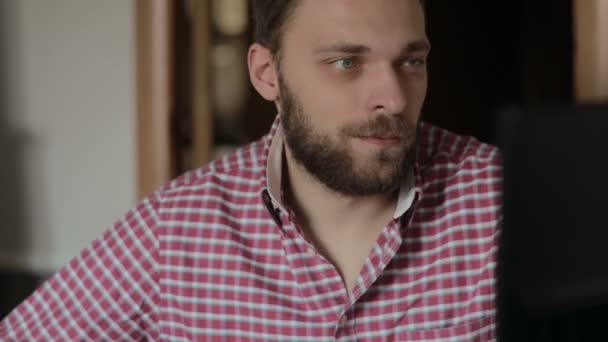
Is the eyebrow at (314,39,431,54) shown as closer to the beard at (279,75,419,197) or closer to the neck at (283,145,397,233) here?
the beard at (279,75,419,197)

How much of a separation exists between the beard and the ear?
0.32 feet

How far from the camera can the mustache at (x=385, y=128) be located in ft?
3.28

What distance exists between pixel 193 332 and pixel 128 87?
4.32 feet

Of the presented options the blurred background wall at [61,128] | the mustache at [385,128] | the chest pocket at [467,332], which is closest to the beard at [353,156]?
the mustache at [385,128]

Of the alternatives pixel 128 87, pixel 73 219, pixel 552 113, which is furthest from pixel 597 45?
pixel 73 219

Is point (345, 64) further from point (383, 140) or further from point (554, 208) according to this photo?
point (554, 208)

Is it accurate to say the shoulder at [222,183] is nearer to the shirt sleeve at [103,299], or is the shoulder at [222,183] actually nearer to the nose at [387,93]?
the shirt sleeve at [103,299]

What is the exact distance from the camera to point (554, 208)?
0.44 metres

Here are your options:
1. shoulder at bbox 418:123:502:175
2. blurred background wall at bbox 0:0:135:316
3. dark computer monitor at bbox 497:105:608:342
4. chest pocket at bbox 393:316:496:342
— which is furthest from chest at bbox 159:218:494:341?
blurred background wall at bbox 0:0:135:316

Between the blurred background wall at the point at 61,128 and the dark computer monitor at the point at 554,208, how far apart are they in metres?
1.99

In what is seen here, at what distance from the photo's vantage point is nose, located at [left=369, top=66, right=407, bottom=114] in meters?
0.99

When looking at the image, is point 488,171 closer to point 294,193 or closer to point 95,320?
point 294,193

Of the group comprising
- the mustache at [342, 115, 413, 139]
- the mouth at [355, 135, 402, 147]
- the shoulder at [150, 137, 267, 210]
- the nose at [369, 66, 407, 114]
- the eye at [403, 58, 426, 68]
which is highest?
the eye at [403, 58, 426, 68]

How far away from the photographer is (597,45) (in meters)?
1.13
